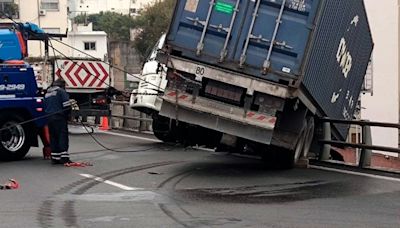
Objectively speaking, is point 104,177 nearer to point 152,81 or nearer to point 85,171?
point 85,171

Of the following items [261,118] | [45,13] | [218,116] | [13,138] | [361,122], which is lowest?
[45,13]

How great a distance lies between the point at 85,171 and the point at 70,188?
1935 millimetres

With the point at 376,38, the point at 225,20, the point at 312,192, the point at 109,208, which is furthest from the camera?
the point at 376,38

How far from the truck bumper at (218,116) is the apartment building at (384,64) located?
19.6m

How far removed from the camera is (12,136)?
13.0 meters

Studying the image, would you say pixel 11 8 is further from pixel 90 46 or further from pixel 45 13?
pixel 90 46

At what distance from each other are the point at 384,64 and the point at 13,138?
2092 centimetres

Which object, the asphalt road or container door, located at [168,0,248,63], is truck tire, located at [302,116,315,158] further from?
container door, located at [168,0,248,63]

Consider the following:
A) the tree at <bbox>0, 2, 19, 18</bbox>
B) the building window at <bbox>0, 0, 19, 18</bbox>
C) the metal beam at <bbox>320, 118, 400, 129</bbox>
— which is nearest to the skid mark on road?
the metal beam at <bbox>320, 118, 400, 129</bbox>

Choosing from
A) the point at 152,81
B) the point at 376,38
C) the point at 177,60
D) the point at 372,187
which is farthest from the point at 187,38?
the point at 376,38

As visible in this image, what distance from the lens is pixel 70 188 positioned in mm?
10047

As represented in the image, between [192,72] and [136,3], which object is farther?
[136,3]

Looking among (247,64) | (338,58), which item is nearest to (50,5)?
(338,58)

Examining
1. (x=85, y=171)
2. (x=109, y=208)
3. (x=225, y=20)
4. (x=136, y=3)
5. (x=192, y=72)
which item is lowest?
(x=136, y=3)
